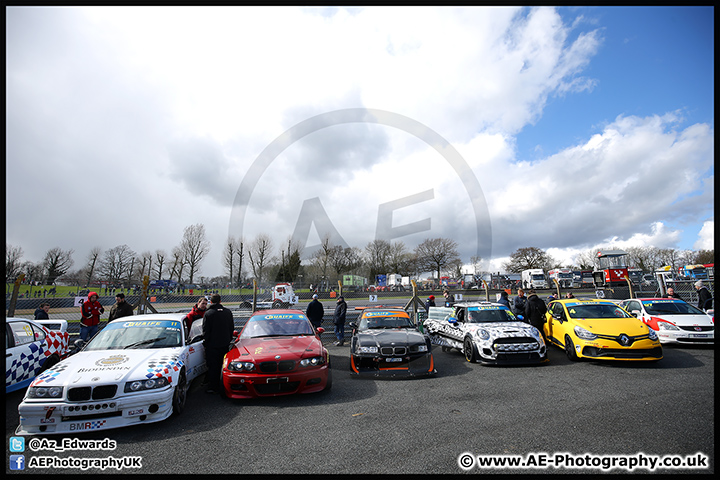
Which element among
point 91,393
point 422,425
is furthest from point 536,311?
point 91,393

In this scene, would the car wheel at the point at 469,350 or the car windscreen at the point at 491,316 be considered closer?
the car wheel at the point at 469,350

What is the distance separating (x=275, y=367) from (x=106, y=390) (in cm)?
216

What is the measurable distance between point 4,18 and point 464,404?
7147mm

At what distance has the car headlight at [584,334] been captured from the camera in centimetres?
737

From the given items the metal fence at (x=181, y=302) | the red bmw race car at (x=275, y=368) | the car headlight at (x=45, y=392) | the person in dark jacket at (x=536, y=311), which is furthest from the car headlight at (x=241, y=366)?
the person in dark jacket at (x=536, y=311)

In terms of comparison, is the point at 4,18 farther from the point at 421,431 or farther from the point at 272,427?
the point at 421,431

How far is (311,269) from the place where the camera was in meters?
58.5

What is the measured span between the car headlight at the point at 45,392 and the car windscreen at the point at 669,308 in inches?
541

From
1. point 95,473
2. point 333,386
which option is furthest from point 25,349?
point 333,386

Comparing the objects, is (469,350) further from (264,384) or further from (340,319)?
(264,384)

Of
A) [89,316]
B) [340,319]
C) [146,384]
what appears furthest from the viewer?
[340,319]

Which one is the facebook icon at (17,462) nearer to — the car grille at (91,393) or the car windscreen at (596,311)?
the car grille at (91,393)

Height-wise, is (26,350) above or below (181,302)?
above

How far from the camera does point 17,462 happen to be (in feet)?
11.1
